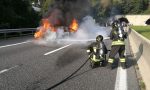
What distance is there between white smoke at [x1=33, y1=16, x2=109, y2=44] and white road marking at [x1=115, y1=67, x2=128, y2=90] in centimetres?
1363

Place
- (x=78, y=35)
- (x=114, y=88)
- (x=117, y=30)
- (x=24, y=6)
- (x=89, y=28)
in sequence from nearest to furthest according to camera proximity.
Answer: (x=114, y=88)
(x=117, y=30)
(x=78, y=35)
(x=89, y=28)
(x=24, y=6)

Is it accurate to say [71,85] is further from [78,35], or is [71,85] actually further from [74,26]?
[78,35]

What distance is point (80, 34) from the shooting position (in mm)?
30297

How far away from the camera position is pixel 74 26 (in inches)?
1049

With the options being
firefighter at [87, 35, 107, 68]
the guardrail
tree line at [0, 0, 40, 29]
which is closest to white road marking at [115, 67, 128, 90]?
firefighter at [87, 35, 107, 68]

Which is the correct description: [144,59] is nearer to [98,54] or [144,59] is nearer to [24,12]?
[98,54]

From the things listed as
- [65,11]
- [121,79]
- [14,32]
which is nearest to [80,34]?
[65,11]

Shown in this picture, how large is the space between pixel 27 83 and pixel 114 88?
7.80 ft

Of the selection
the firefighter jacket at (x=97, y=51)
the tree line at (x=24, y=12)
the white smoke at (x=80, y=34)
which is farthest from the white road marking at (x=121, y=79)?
the tree line at (x=24, y=12)

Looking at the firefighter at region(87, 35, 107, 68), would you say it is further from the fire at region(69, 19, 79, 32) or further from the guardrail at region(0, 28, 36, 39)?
the guardrail at region(0, 28, 36, 39)

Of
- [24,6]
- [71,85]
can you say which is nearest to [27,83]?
[71,85]

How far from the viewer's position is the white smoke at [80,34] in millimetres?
25359

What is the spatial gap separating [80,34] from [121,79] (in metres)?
20.5

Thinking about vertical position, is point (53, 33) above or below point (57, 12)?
below
